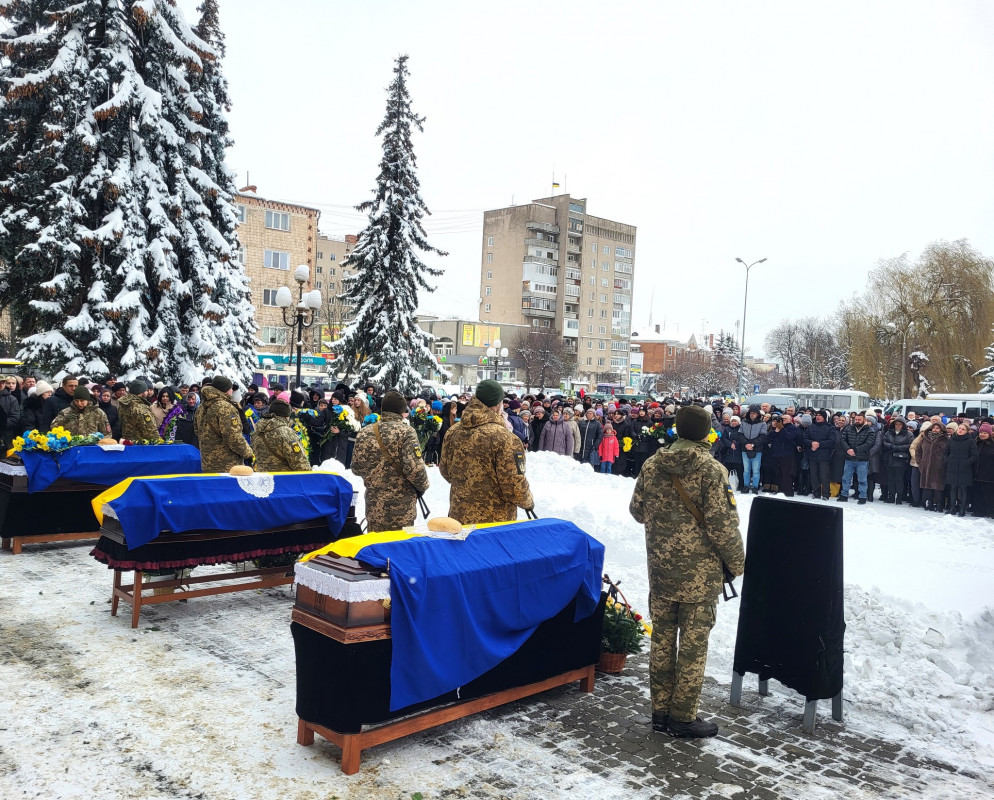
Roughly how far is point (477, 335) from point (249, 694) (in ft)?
258

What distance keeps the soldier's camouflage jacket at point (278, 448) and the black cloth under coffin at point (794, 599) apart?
505 cm

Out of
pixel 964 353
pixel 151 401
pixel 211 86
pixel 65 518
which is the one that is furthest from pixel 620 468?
pixel 964 353

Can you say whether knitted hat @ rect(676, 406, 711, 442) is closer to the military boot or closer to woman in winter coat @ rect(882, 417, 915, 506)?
the military boot

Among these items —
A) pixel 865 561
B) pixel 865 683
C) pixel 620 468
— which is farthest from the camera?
pixel 620 468

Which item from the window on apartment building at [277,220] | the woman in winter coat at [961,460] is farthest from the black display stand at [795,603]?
the window on apartment building at [277,220]

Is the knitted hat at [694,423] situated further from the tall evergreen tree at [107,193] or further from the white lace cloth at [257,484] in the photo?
the tall evergreen tree at [107,193]

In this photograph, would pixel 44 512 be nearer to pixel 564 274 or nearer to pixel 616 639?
pixel 616 639

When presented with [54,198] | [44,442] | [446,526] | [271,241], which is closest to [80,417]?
[44,442]

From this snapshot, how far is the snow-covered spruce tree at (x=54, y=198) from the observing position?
17.6m

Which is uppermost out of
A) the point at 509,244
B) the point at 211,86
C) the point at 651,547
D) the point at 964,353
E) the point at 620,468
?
the point at 509,244

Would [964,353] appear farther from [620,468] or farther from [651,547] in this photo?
[651,547]

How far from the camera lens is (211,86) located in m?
25.7

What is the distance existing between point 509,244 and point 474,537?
296 feet

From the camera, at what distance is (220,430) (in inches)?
350
